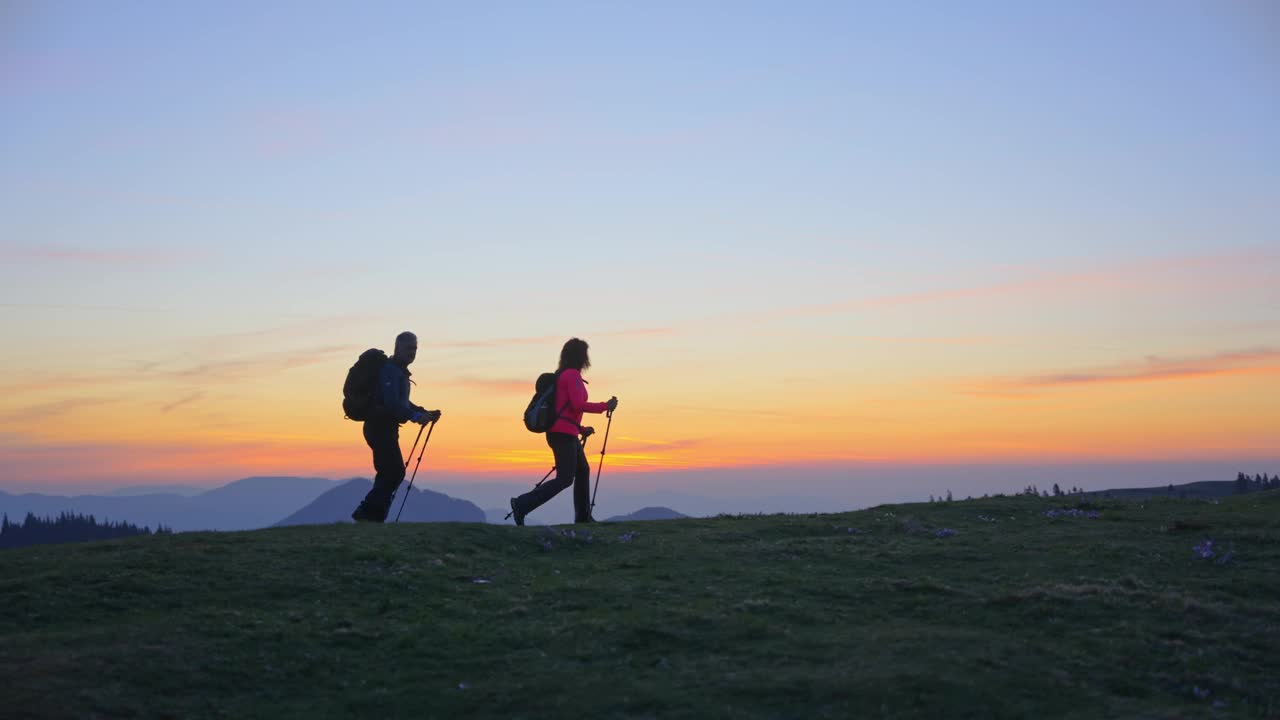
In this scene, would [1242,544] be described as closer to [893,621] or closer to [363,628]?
[893,621]

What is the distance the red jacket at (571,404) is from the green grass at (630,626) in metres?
2.69

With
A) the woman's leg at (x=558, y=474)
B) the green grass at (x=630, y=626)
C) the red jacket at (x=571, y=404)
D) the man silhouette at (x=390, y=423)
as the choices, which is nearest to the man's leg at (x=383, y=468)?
the man silhouette at (x=390, y=423)

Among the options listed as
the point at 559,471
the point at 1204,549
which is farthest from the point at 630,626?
the point at 1204,549

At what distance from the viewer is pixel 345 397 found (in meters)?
22.6

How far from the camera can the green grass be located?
1241 centimetres

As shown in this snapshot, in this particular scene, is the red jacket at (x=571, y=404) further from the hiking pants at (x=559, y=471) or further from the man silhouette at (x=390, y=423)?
the man silhouette at (x=390, y=423)

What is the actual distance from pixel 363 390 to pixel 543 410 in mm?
3967

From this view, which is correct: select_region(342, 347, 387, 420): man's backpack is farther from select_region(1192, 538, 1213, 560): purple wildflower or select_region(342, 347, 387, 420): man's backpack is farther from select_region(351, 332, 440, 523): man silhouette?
select_region(1192, 538, 1213, 560): purple wildflower

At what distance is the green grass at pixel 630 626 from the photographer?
488 inches

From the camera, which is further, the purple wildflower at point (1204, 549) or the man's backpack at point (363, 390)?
the man's backpack at point (363, 390)

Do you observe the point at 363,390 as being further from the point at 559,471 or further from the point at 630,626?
the point at 630,626

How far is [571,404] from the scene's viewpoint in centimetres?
2359

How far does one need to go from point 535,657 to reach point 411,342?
1067 cm

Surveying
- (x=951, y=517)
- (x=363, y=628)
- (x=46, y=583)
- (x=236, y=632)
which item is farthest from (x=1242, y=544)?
(x=46, y=583)
